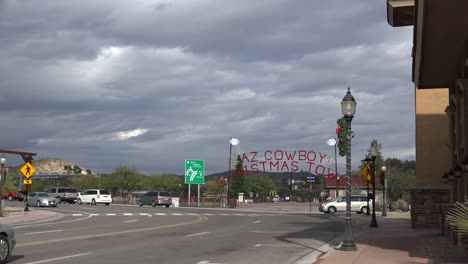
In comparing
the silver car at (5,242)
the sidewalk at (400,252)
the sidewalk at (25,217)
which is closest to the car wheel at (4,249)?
the silver car at (5,242)

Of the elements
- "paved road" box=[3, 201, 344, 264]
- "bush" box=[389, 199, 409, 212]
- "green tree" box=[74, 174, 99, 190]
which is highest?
"green tree" box=[74, 174, 99, 190]

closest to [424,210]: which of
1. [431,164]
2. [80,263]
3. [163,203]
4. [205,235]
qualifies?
[431,164]

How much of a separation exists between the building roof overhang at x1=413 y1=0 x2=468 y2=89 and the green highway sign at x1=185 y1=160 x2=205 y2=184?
51349mm

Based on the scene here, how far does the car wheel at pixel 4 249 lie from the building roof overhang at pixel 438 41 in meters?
10.1

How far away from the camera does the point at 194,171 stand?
2709 inches

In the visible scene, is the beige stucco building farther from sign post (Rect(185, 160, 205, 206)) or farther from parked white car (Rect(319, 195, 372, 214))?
sign post (Rect(185, 160, 205, 206))

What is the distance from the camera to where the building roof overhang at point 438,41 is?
12.2 m

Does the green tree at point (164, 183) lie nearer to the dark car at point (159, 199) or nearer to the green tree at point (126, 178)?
the green tree at point (126, 178)

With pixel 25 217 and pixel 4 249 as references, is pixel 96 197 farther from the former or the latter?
pixel 4 249

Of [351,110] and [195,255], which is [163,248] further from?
[351,110]

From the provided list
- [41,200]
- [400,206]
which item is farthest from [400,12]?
[41,200]

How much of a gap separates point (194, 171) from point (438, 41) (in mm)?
55735

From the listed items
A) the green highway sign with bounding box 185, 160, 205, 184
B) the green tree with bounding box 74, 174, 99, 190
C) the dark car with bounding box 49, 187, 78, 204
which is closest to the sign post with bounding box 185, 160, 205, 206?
the green highway sign with bounding box 185, 160, 205, 184

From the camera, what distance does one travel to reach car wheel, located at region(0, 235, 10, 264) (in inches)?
492
